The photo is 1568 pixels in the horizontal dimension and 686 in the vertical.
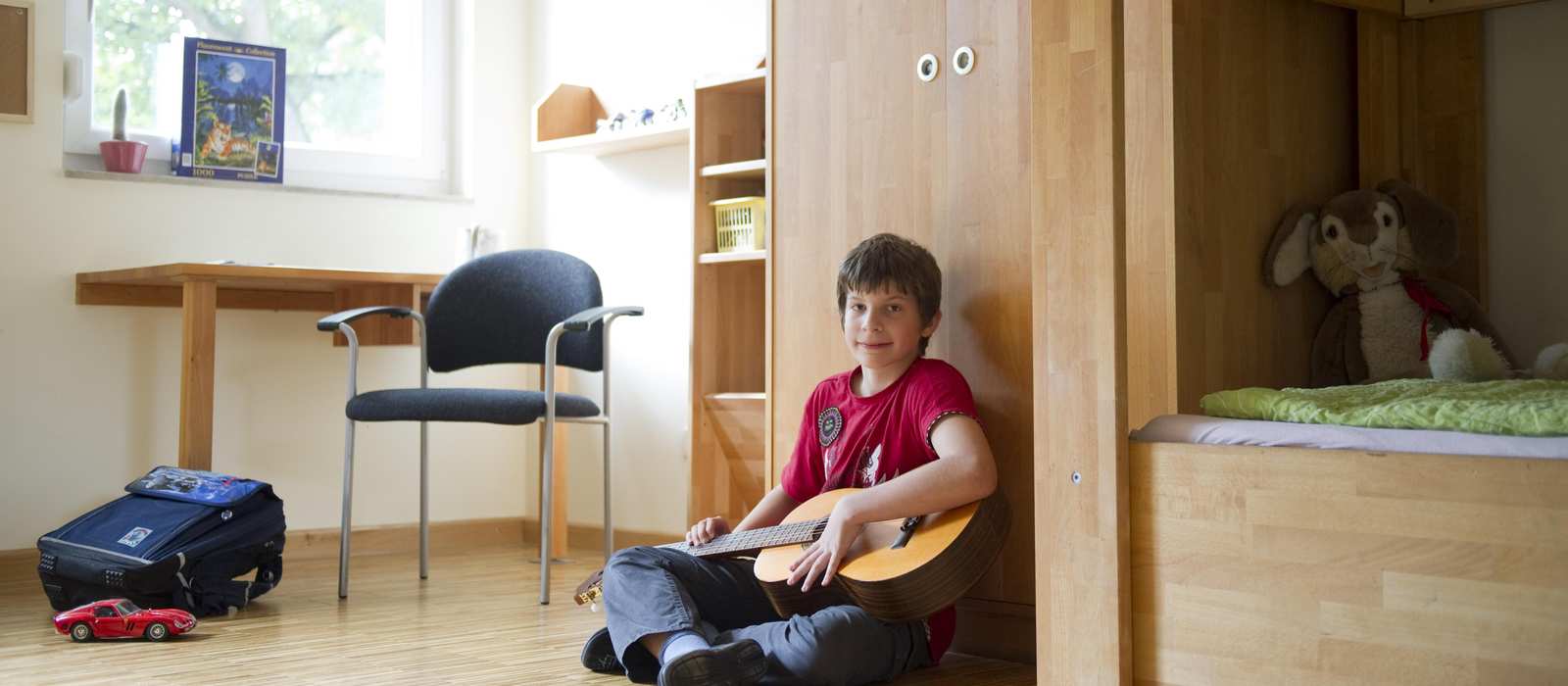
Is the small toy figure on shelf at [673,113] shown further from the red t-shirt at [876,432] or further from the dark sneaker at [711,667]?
the dark sneaker at [711,667]

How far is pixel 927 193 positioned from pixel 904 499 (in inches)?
22.3

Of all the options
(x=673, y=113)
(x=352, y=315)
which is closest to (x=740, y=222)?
(x=673, y=113)

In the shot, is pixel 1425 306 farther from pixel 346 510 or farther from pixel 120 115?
pixel 120 115

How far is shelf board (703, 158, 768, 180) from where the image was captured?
292 centimetres

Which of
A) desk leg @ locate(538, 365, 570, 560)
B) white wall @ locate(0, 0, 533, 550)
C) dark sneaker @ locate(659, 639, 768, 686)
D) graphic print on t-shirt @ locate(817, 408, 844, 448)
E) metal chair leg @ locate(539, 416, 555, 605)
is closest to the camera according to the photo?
dark sneaker @ locate(659, 639, 768, 686)

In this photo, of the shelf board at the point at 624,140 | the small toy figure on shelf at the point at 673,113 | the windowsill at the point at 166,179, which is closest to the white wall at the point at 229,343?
the windowsill at the point at 166,179

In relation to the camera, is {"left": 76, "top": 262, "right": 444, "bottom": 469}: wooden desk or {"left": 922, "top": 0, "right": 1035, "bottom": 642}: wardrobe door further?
{"left": 76, "top": 262, "right": 444, "bottom": 469}: wooden desk

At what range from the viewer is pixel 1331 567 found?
1409 mm

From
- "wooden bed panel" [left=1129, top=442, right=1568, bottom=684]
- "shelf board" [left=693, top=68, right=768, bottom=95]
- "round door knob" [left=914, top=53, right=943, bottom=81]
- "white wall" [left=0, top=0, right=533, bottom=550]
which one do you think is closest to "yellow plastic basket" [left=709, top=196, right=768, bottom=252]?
"shelf board" [left=693, top=68, right=768, bottom=95]

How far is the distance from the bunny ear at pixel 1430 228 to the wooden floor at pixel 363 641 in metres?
0.83

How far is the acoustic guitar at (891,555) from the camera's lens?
72.6 inches

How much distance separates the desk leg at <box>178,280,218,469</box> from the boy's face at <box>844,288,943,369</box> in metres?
1.53

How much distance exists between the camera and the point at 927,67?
222cm

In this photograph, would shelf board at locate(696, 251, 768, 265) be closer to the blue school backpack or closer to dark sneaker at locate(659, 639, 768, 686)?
the blue school backpack
